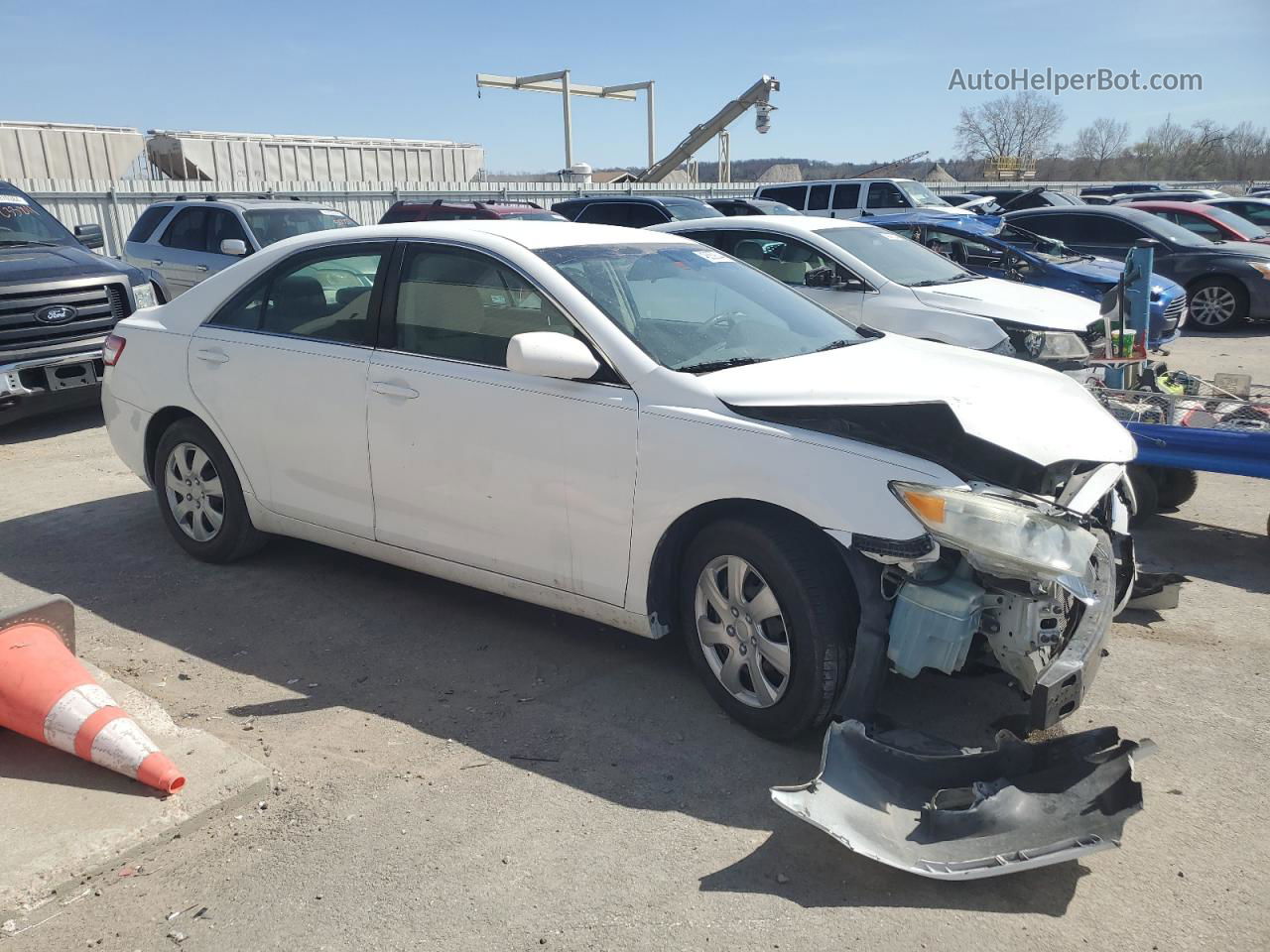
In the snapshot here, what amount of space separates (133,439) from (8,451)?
138 inches

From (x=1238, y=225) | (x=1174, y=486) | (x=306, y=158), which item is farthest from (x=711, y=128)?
(x=1174, y=486)

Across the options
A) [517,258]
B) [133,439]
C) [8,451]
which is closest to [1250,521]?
[517,258]

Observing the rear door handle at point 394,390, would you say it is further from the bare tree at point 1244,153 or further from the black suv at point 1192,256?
the bare tree at point 1244,153

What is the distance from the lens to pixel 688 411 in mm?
3789

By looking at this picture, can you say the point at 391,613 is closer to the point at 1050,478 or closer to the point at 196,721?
the point at 196,721

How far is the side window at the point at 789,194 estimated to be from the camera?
21.5m

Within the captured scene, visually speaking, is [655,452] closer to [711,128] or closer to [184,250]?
[184,250]

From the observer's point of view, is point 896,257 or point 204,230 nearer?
point 896,257

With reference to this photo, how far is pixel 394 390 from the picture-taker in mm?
4535

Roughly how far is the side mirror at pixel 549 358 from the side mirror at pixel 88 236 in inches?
324

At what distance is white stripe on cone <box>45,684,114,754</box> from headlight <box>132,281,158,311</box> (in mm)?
7049

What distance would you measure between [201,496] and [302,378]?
3.57 ft

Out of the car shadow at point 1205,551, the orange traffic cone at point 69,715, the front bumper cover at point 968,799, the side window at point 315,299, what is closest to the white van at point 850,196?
the car shadow at point 1205,551

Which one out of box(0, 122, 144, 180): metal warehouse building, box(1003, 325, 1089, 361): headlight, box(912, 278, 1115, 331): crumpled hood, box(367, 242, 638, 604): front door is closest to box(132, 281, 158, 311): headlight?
box(367, 242, 638, 604): front door
